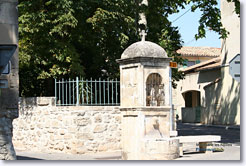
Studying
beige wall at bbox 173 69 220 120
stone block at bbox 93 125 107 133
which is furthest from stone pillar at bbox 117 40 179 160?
beige wall at bbox 173 69 220 120

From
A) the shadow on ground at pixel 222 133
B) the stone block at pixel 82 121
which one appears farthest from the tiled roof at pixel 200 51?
the stone block at pixel 82 121

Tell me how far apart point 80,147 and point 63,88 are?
1490mm

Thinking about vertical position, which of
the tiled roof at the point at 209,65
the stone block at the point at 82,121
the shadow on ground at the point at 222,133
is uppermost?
the tiled roof at the point at 209,65

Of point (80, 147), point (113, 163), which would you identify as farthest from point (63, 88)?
point (113, 163)

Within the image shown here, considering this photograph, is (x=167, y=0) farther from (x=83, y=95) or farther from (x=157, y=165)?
(x=157, y=165)

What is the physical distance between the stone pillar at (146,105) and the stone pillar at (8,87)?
2.12 m

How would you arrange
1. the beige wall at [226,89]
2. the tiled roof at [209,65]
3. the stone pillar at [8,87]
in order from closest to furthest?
the stone pillar at [8,87] → the beige wall at [226,89] → the tiled roof at [209,65]

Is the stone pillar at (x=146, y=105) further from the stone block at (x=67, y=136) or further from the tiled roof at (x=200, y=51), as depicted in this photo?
the tiled roof at (x=200, y=51)

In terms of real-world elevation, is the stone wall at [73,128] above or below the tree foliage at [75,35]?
below

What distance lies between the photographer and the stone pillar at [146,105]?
8531 millimetres

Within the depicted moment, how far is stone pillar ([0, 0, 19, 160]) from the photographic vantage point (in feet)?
25.5

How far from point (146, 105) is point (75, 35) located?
3765mm

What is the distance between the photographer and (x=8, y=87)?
7.90 m

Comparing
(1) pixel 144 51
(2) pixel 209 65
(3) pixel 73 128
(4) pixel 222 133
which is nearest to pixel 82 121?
(3) pixel 73 128
